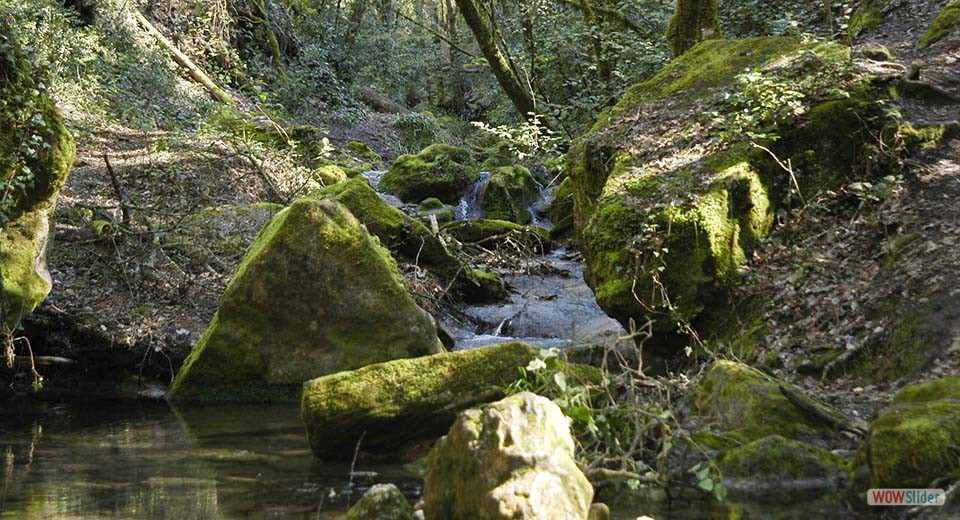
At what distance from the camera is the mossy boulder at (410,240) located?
1133 centimetres

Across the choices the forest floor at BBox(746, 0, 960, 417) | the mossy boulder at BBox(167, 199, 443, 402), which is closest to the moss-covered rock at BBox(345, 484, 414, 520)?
the forest floor at BBox(746, 0, 960, 417)

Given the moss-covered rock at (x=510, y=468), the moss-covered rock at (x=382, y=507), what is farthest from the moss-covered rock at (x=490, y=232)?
the moss-covered rock at (x=510, y=468)

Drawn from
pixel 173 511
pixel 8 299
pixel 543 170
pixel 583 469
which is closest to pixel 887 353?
pixel 583 469

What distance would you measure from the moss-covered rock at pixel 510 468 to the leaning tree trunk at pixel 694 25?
10.0 meters

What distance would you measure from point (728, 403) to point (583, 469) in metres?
1.77

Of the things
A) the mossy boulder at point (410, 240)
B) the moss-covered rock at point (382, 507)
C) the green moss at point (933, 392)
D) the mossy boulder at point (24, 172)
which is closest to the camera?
the moss-covered rock at point (382, 507)

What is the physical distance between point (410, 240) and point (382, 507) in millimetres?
7556

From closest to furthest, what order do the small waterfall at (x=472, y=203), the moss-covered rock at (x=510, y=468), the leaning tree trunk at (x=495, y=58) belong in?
1. the moss-covered rock at (x=510, y=468)
2. the leaning tree trunk at (x=495, y=58)
3. the small waterfall at (x=472, y=203)

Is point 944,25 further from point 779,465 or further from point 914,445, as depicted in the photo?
point 914,445

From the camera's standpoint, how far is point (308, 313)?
26.7 feet

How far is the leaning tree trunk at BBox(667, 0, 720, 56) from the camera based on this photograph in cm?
1267

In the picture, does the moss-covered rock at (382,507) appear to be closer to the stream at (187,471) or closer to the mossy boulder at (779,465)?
the stream at (187,471)

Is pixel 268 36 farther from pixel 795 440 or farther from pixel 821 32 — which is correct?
pixel 795 440

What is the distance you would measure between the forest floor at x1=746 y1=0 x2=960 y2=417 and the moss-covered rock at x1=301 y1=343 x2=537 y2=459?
2534mm
